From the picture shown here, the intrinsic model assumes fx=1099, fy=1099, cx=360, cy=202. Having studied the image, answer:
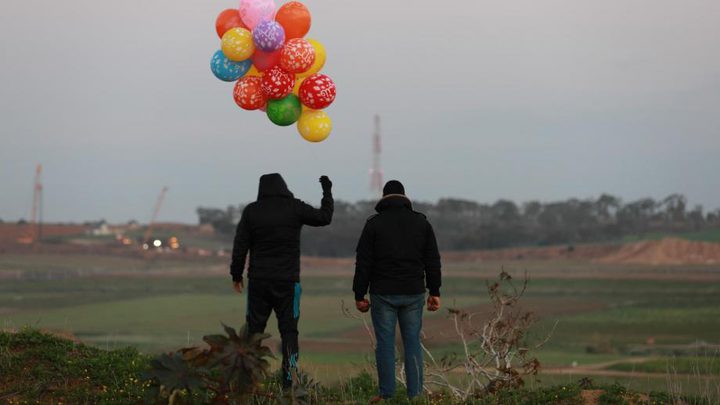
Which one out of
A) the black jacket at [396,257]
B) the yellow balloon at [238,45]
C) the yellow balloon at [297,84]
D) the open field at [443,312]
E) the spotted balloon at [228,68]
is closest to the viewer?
the black jacket at [396,257]

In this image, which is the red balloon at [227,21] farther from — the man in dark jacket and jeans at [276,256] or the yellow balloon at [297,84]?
the man in dark jacket and jeans at [276,256]

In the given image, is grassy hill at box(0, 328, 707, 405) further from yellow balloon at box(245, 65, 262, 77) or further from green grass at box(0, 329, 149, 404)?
yellow balloon at box(245, 65, 262, 77)

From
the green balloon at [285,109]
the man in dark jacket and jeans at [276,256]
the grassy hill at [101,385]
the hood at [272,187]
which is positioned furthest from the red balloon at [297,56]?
the grassy hill at [101,385]

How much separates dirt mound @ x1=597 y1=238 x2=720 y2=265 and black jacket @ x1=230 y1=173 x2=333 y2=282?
109151mm

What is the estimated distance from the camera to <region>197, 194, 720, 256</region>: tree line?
136 meters

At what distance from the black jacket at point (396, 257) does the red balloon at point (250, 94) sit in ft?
6.55

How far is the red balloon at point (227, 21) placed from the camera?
11.5 m

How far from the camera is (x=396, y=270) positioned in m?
9.70

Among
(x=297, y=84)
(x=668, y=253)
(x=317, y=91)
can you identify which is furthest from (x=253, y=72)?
(x=668, y=253)

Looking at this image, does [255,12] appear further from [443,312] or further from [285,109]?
[443,312]

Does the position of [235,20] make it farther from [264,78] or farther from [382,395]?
[382,395]

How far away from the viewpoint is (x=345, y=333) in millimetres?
49188

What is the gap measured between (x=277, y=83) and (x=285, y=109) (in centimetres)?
30

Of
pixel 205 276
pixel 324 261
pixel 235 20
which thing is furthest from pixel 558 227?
pixel 235 20
